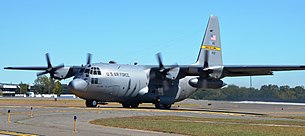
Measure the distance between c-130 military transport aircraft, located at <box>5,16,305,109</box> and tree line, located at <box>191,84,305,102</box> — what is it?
71.2 m

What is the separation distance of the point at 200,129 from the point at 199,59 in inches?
1199

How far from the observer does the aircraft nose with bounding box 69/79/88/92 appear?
42.3 metres

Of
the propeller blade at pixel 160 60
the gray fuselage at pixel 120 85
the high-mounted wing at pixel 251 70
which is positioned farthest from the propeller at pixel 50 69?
the high-mounted wing at pixel 251 70

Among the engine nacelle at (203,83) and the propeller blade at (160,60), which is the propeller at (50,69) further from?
Answer: the engine nacelle at (203,83)

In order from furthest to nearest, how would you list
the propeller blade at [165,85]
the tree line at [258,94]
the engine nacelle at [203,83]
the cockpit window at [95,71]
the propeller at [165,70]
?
the tree line at [258,94]
the propeller blade at [165,85]
the propeller at [165,70]
the engine nacelle at [203,83]
the cockpit window at [95,71]

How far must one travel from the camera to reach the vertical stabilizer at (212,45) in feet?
173

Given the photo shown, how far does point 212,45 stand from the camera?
53.4m

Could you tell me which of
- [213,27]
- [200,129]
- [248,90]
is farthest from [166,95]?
[248,90]

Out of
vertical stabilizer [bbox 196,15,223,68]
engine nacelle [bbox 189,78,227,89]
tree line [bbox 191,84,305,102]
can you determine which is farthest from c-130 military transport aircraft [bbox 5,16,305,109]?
tree line [bbox 191,84,305,102]

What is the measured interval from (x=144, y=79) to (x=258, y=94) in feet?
284

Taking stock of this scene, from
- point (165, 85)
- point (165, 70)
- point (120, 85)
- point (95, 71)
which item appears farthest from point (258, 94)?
point (95, 71)

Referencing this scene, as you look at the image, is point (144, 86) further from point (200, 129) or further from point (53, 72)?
point (200, 129)

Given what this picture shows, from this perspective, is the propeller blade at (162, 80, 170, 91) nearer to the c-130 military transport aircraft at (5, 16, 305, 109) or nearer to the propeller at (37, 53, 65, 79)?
the c-130 military transport aircraft at (5, 16, 305, 109)

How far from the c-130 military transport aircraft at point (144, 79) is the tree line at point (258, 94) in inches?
2804
